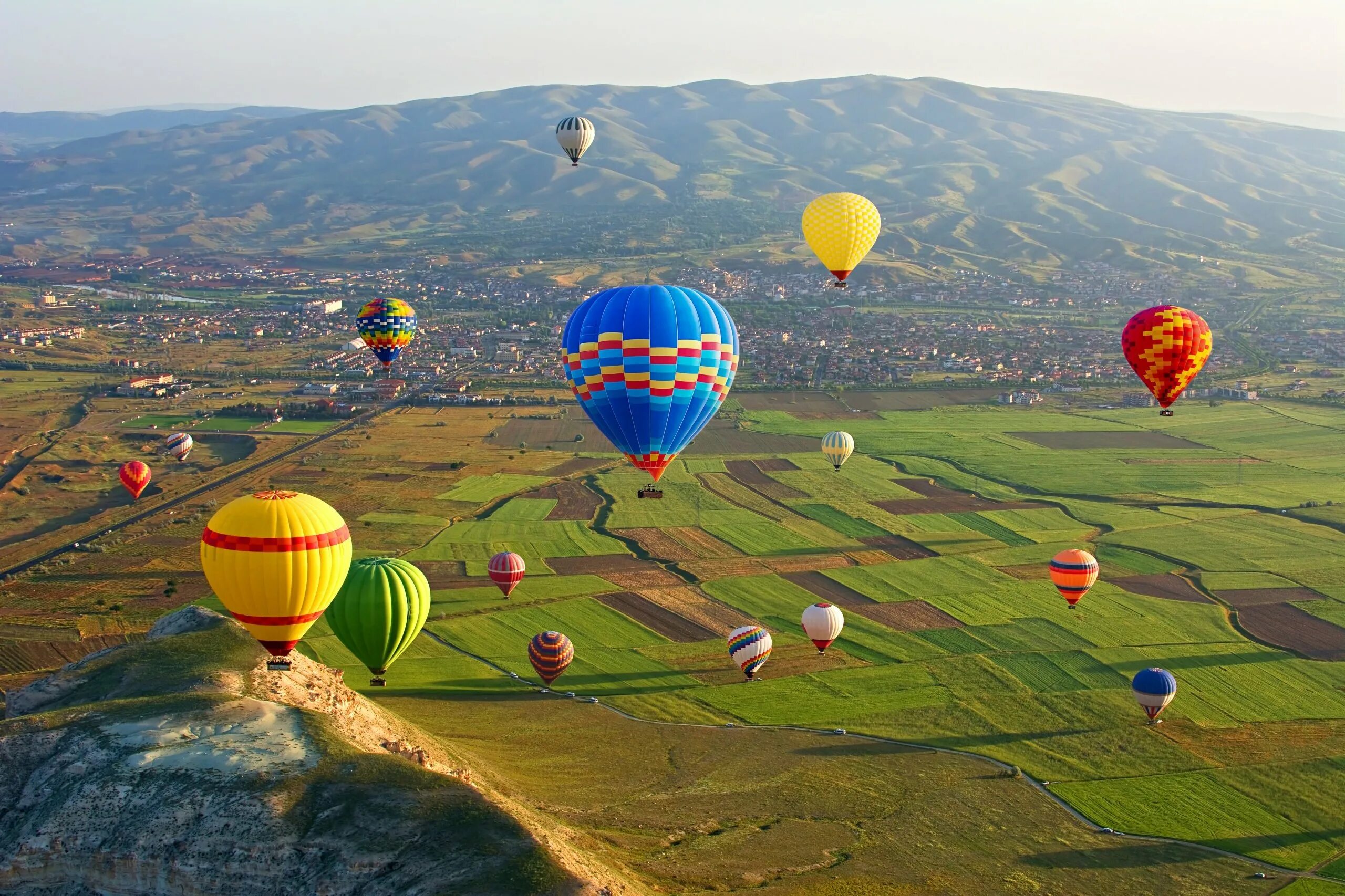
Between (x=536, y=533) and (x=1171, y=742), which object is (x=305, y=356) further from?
(x=1171, y=742)

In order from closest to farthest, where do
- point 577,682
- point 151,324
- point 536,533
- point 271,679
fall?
point 271,679
point 577,682
point 536,533
point 151,324

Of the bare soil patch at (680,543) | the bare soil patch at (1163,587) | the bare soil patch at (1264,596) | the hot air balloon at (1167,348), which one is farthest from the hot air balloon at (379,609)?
the bare soil patch at (1264,596)

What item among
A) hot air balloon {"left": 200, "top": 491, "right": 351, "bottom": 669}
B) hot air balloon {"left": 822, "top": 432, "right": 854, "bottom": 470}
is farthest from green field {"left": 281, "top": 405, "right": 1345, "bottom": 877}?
hot air balloon {"left": 200, "top": 491, "right": 351, "bottom": 669}

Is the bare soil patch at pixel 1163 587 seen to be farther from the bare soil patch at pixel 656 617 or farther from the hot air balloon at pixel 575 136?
the hot air balloon at pixel 575 136

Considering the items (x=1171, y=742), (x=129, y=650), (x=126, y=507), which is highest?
(x=129, y=650)

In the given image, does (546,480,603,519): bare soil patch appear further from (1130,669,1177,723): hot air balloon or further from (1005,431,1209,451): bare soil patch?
(1005,431,1209,451): bare soil patch

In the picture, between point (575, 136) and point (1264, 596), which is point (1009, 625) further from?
point (575, 136)

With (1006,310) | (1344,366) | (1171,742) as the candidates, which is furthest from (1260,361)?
(1171,742)
